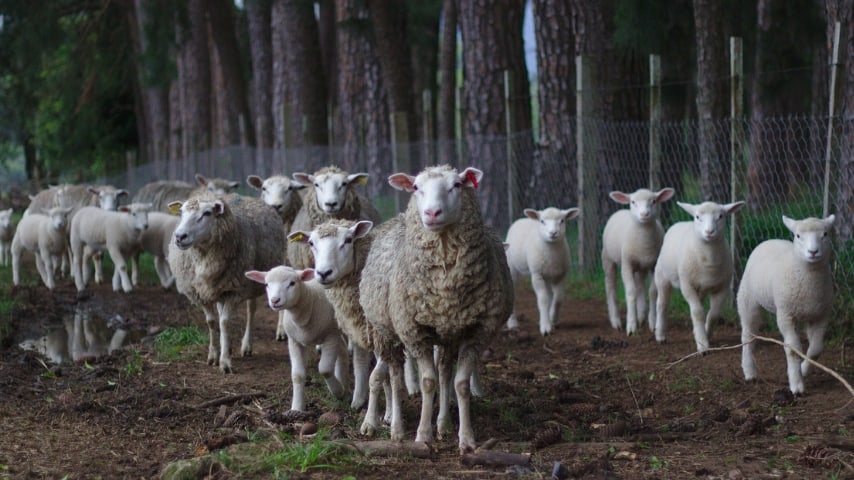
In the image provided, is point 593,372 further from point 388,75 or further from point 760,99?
point 388,75

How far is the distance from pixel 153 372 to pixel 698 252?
4.56 m

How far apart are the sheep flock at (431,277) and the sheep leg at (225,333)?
0.01 metres

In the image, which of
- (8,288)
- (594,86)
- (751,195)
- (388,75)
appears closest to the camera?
(594,86)

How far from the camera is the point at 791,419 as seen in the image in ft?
20.5

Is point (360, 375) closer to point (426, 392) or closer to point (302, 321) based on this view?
point (302, 321)

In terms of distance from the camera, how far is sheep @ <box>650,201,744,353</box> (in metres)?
8.13

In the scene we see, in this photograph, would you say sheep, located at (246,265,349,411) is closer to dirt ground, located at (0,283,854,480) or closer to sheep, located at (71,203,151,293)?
dirt ground, located at (0,283,854,480)

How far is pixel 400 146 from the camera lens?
1517 cm

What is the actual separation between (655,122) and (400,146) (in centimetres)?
559

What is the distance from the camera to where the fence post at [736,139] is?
897 centimetres

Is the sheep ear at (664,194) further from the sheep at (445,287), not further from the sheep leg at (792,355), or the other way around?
the sheep at (445,287)

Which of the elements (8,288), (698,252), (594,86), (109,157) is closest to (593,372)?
(698,252)

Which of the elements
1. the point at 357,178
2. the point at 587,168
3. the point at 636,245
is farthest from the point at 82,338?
the point at 587,168

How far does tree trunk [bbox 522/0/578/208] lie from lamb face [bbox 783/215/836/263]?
5.72m
